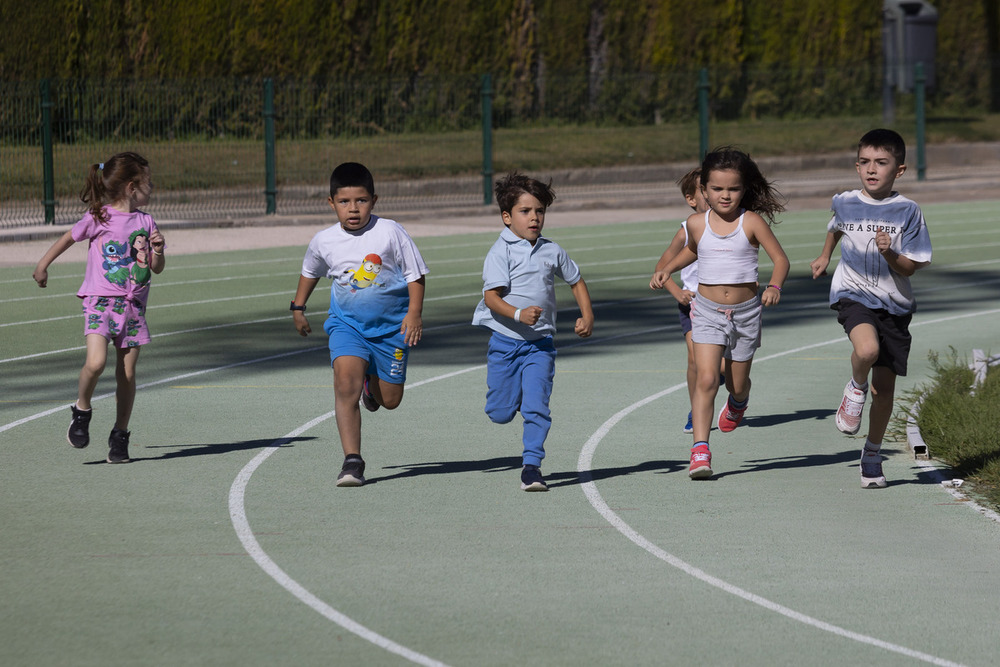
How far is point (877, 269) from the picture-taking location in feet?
25.4

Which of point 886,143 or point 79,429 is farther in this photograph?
point 79,429

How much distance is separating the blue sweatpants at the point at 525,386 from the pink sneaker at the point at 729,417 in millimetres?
1466

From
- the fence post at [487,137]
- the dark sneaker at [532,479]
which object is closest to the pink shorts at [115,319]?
the dark sneaker at [532,479]

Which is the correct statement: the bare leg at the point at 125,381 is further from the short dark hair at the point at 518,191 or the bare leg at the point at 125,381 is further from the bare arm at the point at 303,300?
the short dark hair at the point at 518,191

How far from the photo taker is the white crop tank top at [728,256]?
7961 mm

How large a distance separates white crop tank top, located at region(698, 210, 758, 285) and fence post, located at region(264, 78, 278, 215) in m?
18.8

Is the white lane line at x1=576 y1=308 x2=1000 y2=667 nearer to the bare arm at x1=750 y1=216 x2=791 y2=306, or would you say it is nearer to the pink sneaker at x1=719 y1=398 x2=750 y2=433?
the pink sneaker at x1=719 y1=398 x2=750 y2=433

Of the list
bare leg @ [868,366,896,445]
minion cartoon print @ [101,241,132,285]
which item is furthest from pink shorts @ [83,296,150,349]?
bare leg @ [868,366,896,445]

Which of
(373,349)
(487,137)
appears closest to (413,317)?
(373,349)

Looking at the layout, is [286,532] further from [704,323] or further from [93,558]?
[704,323]

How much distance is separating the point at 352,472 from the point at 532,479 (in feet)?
2.96

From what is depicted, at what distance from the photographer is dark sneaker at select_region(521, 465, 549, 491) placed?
25.5ft

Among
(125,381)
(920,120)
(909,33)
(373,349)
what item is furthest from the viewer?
(909,33)

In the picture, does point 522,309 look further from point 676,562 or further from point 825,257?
point 676,562
